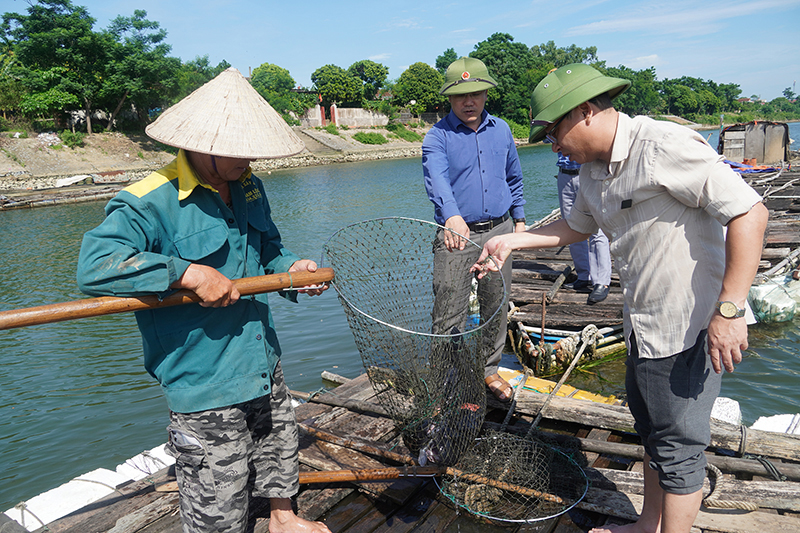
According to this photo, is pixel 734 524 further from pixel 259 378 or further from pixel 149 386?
pixel 149 386

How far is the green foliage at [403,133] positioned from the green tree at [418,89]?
789 cm

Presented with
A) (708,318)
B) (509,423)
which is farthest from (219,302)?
(509,423)

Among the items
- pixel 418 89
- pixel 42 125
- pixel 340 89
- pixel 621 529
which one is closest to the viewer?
pixel 621 529

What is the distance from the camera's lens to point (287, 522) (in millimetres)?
2523

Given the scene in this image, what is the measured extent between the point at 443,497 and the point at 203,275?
5.97 ft

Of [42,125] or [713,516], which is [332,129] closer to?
[42,125]

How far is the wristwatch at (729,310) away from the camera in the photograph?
1.76m

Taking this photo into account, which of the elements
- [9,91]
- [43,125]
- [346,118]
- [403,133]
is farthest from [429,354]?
[346,118]

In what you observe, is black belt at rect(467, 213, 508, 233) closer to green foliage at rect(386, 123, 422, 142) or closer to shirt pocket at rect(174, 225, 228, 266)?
shirt pocket at rect(174, 225, 228, 266)

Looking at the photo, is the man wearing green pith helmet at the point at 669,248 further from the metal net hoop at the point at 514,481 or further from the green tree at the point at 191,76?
the green tree at the point at 191,76

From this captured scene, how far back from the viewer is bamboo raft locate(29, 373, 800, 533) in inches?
101

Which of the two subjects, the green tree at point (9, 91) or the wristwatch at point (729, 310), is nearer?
the wristwatch at point (729, 310)

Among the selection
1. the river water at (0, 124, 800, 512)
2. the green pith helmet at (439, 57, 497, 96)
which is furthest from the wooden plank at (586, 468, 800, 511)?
the river water at (0, 124, 800, 512)

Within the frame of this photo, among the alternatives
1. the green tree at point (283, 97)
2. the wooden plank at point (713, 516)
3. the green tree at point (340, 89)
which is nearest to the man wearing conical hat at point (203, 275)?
the wooden plank at point (713, 516)
